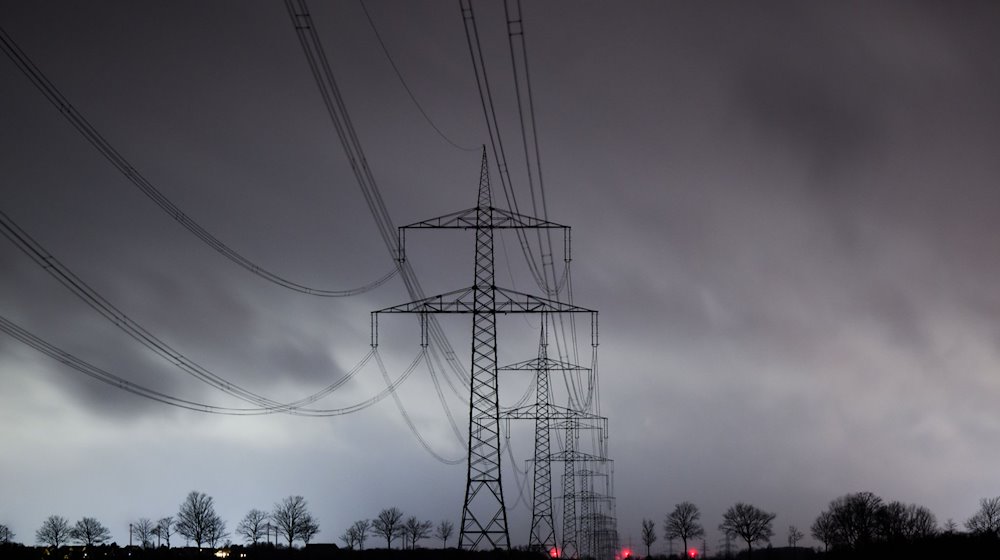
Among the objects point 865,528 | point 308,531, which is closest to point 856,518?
point 865,528

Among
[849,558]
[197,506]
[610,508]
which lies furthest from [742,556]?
[849,558]

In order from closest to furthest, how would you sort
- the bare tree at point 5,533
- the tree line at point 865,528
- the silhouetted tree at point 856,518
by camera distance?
the tree line at point 865,528, the silhouetted tree at point 856,518, the bare tree at point 5,533

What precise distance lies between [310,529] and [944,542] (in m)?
130

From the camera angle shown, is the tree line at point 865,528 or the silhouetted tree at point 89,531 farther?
the silhouetted tree at point 89,531

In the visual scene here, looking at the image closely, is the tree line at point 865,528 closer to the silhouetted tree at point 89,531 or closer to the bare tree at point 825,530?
the bare tree at point 825,530

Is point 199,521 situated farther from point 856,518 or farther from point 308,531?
point 856,518

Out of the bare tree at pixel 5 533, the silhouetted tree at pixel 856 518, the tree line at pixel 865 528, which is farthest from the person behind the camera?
the bare tree at pixel 5 533

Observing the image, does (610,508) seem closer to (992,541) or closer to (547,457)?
(547,457)

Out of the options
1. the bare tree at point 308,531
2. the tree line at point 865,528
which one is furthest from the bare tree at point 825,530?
the bare tree at point 308,531

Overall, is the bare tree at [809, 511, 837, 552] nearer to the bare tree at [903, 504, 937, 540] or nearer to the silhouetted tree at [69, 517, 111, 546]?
the bare tree at [903, 504, 937, 540]

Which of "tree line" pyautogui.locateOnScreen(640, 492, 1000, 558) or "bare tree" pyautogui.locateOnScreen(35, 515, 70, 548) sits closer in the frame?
"tree line" pyautogui.locateOnScreen(640, 492, 1000, 558)

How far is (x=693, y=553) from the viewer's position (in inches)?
5389

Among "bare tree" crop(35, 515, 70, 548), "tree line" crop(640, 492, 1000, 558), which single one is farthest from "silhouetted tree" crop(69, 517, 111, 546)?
"tree line" crop(640, 492, 1000, 558)

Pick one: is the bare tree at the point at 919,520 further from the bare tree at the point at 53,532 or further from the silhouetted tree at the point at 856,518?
the bare tree at the point at 53,532
